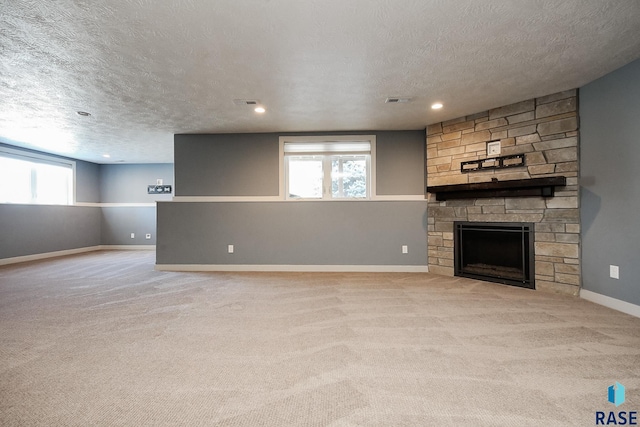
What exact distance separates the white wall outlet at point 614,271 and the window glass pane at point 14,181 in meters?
9.91

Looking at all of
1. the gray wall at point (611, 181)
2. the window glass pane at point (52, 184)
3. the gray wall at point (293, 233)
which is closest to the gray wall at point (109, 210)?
the window glass pane at point (52, 184)

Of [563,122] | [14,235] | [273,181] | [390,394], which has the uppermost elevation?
[563,122]

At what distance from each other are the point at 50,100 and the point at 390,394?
4.82 m

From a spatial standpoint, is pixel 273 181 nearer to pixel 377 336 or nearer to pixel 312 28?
pixel 312 28

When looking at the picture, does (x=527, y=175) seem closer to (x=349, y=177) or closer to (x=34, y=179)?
(x=349, y=177)

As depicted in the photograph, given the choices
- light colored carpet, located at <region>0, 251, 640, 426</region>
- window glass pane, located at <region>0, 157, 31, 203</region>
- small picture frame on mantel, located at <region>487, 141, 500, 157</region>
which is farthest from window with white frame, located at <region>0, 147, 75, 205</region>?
small picture frame on mantel, located at <region>487, 141, 500, 157</region>

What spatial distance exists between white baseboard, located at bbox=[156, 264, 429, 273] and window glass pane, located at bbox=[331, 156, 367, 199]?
126 cm

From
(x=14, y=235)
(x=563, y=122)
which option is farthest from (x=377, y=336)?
(x=14, y=235)

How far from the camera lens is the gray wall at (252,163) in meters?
4.80

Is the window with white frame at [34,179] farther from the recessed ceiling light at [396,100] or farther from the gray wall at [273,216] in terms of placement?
the recessed ceiling light at [396,100]

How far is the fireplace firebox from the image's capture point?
3641mm

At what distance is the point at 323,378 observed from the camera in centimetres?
167

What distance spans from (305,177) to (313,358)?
3516mm

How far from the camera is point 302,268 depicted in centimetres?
480
